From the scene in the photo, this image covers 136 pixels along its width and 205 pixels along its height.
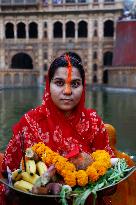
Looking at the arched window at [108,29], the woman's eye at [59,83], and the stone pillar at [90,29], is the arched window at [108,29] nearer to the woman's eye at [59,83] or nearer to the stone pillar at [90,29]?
the stone pillar at [90,29]

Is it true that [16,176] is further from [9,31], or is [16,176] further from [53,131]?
[9,31]

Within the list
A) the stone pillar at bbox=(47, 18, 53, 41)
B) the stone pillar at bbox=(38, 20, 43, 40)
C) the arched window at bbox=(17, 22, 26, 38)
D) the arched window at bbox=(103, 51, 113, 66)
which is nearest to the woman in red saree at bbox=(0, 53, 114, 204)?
the arched window at bbox=(103, 51, 113, 66)

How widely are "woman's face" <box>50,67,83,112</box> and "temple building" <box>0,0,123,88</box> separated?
37.6 metres

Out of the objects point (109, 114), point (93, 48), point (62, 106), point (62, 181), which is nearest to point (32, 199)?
point (62, 181)

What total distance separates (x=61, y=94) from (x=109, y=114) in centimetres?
1389

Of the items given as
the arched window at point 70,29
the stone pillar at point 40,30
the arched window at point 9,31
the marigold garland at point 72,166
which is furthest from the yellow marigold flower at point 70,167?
the arched window at point 9,31

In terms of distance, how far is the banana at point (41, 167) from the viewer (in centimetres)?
239

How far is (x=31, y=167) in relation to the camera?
2410 millimetres

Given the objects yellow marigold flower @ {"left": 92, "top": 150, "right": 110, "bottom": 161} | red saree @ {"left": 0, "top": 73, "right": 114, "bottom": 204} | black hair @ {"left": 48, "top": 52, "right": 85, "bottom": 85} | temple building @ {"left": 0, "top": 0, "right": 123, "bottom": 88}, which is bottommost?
yellow marigold flower @ {"left": 92, "top": 150, "right": 110, "bottom": 161}

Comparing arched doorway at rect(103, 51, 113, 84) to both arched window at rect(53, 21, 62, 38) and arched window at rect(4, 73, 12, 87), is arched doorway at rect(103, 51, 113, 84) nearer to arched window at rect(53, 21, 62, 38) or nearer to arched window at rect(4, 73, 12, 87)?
arched window at rect(53, 21, 62, 38)

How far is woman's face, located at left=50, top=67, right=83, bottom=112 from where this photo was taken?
2.65 meters

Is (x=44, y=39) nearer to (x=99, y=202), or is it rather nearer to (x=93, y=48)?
(x=93, y=48)

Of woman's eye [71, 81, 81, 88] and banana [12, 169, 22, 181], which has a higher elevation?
woman's eye [71, 81, 81, 88]

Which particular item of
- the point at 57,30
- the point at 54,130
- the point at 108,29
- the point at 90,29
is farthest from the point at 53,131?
the point at 57,30
